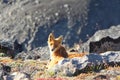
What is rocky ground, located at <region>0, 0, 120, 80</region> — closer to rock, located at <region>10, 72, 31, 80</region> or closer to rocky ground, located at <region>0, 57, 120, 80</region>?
rocky ground, located at <region>0, 57, 120, 80</region>

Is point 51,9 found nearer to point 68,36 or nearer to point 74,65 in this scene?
point 68,36

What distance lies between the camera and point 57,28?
157750 millimetres

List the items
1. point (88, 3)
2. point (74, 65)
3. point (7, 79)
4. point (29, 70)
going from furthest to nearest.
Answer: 1. point (88, 3)
2. point (29, 70)
3. point (74, 65)
4. point (7, 79)

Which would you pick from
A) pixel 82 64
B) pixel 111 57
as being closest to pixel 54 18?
pixel 111 57

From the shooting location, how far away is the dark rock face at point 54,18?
150 metres

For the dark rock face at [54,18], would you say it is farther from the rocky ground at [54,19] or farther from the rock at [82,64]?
the rock at [82,64]

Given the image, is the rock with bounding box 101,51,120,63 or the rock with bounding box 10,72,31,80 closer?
the rock with bounding box 10,72,31,80

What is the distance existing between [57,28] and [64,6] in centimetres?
1581

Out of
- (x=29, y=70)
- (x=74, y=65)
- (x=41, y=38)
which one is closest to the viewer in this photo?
(x=74, y=65)

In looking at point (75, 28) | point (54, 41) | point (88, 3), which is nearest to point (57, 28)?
point (75, 28)

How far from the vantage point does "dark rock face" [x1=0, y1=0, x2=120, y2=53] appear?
150 m

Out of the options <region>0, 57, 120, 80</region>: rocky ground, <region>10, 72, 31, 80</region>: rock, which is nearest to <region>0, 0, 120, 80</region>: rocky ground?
<region>0, 57, 120, 80</region>: rocky ground

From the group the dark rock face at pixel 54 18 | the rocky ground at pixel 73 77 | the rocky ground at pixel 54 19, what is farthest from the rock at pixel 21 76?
the dark rock face at pixel 54 18

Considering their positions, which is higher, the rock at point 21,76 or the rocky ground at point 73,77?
the rock at point 21,76
